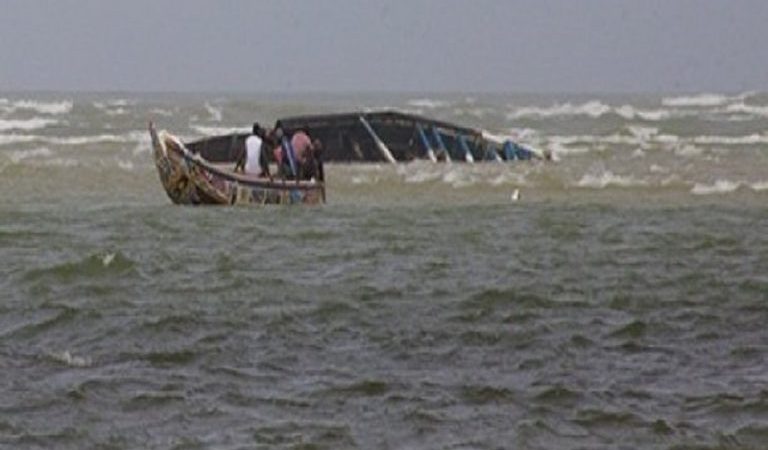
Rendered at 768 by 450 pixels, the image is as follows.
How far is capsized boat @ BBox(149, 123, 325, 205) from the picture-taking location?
2130 cm

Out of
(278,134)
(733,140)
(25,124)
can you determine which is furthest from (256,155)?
(25,124)

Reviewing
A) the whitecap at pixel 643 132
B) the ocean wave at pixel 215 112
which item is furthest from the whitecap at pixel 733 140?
the ocean wave at pixel 215 112

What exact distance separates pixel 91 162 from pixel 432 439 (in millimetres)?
26414

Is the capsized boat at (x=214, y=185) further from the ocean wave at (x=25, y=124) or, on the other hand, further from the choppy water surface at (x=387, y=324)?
the ocean wave at (x=25, y=124)

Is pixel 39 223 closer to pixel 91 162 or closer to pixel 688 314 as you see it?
pixel 688 314

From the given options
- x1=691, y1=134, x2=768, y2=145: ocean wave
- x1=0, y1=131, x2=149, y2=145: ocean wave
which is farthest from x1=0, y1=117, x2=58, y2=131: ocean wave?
x1=691, y1=134, x2=768, y2=145: ocean wave

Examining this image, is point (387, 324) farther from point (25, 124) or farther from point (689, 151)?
point (25, 124)

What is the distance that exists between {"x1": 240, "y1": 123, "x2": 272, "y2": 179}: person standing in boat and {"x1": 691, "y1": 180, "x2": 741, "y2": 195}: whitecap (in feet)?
20.2

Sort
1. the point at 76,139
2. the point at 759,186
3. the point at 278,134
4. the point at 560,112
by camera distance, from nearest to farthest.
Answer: the point at 278,134, the point at 759,186, the point at 76,139, the point at 560,112

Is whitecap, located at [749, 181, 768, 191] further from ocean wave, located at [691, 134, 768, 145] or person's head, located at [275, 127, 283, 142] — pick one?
ocean wave, located at [691, 134, 768, 145]

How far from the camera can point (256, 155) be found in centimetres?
2220

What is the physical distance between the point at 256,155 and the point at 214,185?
927 millimetres

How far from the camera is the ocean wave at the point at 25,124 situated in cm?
4853

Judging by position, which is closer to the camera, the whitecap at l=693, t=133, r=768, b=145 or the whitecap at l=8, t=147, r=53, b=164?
the whitecap at l=8, t=147, r=53, b=164
